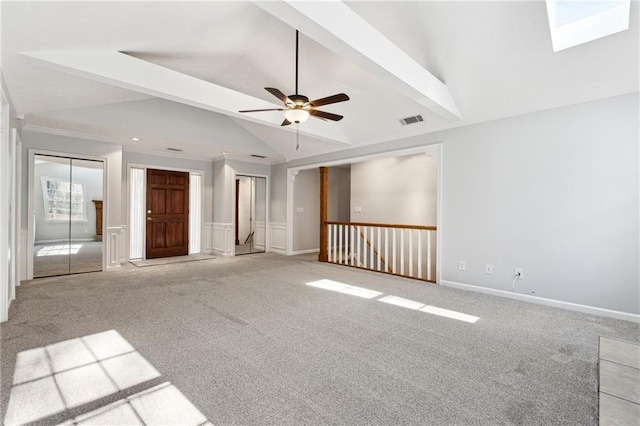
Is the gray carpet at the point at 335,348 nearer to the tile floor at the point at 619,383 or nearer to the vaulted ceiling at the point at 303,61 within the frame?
the tile floor at the point at 619,383

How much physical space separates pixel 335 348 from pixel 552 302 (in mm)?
2887

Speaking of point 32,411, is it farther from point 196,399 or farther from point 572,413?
point 572,413

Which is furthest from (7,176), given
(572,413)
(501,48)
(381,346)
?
(501,48)

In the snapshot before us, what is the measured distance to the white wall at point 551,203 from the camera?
315cm

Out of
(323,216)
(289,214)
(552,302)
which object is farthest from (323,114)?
(289,214)

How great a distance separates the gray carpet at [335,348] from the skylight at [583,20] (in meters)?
2.72

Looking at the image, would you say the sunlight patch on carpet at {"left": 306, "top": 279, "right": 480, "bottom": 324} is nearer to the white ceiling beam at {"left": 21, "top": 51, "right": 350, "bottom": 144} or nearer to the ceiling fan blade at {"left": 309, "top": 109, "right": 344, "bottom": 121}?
the ceiling fan blade at {"left": 309, "top": 109, "right": 344, "bottom": 121}

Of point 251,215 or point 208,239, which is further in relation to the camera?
point 251,215

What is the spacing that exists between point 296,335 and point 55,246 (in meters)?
4.67

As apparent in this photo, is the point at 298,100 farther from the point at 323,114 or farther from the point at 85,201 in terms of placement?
the point at 85,201

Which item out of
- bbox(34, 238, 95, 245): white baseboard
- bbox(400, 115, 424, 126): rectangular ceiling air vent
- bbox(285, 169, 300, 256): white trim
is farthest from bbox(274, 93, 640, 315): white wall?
bbox(34, 238, 95, 245): white baseboard

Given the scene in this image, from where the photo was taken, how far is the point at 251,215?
7.92m

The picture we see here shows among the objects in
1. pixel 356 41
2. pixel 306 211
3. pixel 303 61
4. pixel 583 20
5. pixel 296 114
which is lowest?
pixel 306 211

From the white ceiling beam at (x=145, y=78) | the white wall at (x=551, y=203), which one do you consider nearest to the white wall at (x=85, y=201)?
the white ceiling beam at (x=145, y=78)
